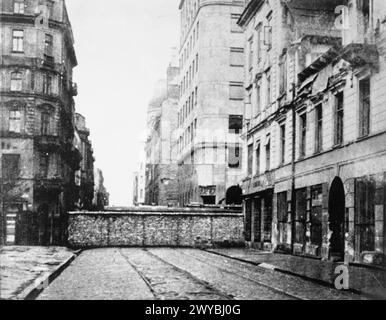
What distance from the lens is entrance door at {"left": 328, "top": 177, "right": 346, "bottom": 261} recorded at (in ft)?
79.4

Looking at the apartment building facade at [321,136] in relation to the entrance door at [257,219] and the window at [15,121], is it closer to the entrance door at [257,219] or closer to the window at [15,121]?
the entrance door at [257,219]

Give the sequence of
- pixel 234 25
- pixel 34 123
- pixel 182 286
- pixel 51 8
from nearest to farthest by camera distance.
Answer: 1. pixel 182 286
2. pixel 51 8
3. pixel 34 123
4. pixel 234 25

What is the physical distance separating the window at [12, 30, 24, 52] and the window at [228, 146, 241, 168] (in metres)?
17.8

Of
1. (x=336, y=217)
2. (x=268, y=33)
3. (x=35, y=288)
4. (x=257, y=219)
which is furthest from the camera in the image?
(x=257, y=219)

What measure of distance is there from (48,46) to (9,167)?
10.7 meters

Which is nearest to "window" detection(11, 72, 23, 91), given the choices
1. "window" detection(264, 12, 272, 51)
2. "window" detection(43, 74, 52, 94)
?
"window" detection(43, 74, 52, 94)

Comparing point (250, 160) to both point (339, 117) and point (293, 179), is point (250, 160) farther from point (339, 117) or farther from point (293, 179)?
point (339, 117)

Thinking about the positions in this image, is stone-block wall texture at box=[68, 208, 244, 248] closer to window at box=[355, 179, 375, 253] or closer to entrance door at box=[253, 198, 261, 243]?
entrance door at box=[253, 198, 261, 243]

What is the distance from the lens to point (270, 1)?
3381 cm

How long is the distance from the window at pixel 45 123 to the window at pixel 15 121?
241cm

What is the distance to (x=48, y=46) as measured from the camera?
146ft

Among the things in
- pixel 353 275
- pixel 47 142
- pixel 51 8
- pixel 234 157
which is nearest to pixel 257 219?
pixel 47 142

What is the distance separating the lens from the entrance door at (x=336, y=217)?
24.2 meters
